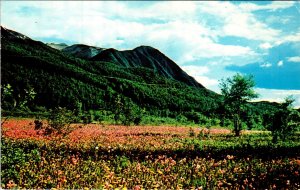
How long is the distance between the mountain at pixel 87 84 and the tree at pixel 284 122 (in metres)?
38.8

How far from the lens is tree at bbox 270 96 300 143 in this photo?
76.4ft

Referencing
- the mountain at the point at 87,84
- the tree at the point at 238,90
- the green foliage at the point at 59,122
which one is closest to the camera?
the green foliage at the point at 59,122

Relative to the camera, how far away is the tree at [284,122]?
23281 millimetres

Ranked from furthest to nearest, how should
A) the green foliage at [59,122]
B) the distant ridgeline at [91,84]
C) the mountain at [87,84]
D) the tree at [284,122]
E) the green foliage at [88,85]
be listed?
1. the green foliage at [88,85]
2. the mountain at [87,84]
3. the distant ridgeline at [91,84]
4. the tree at [284,122]
5. the green foliage at [59,122]

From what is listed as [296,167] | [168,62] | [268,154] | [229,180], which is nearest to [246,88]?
[268,154]

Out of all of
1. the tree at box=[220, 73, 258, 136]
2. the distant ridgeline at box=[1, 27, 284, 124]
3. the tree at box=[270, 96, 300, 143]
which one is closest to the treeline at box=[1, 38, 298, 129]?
the distant ridgeline at box=[1, 27, 284, 124]

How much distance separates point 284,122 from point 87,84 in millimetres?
84907

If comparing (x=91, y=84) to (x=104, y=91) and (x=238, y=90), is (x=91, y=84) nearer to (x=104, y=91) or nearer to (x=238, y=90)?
(x=104, y=91)

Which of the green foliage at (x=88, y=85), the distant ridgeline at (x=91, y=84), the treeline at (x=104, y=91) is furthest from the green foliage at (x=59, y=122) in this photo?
the green foliage at (x=88, y=85)

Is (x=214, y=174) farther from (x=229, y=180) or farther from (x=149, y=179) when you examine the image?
(x=149, y=179)

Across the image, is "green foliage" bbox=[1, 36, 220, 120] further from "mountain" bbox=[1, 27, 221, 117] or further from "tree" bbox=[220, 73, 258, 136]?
"tree" bbox=[220, 73, 258, 136]

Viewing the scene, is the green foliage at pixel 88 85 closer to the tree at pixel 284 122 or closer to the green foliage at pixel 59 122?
the green foliage at pixel 59 122

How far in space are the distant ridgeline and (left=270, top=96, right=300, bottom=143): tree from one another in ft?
79.1

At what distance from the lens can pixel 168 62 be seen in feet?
580
